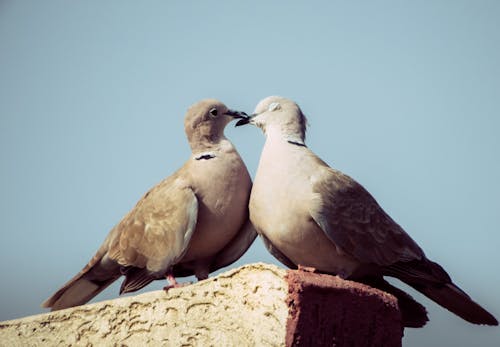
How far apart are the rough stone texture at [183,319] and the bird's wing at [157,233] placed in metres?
0.68

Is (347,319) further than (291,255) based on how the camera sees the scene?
No

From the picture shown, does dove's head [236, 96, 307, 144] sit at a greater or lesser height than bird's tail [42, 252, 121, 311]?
greater

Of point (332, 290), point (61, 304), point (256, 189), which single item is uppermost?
point (256, 189)

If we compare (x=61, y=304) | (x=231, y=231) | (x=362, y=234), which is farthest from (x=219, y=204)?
(x=61, y=304)

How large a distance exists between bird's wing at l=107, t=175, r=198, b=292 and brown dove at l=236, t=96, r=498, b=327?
53 cm

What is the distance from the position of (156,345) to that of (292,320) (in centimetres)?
97

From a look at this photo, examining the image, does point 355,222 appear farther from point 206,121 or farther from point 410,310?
point 206,121

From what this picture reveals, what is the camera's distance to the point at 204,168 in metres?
6.17

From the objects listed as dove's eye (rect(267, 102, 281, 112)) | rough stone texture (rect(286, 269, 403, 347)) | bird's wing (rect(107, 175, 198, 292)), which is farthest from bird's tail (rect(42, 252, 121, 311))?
rough stone texture (rect(286, 269, 403, 347))

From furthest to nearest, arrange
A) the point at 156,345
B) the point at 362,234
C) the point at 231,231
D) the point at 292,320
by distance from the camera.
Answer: the point at 231,231
the point at 362,234
the point at 156,345
the point at 292,320

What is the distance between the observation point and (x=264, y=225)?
5664 mm

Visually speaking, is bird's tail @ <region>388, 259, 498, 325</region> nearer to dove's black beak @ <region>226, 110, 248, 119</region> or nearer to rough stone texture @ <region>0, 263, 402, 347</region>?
rough stone texture @ <region>0, 263, 402, 347</region>

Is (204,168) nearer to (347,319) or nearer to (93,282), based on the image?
(93,282)

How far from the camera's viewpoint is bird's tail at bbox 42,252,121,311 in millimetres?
6316
